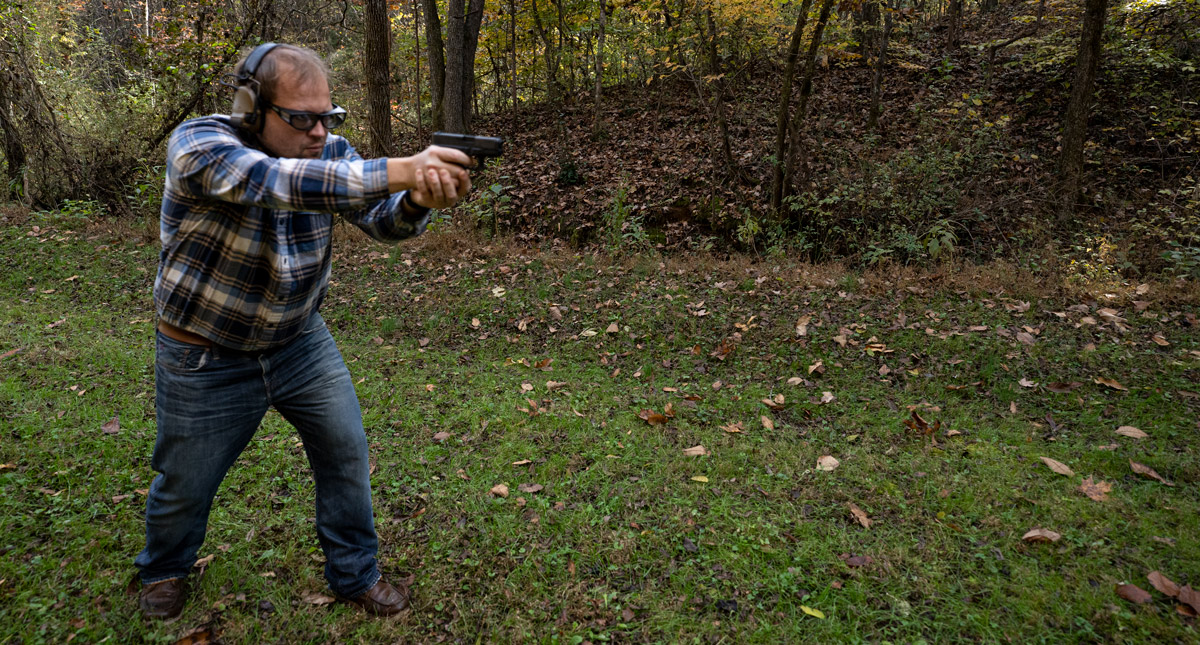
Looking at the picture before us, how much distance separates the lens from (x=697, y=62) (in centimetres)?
1239

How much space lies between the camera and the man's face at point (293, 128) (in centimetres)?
212

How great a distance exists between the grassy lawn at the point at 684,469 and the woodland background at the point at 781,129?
2347 millimetres

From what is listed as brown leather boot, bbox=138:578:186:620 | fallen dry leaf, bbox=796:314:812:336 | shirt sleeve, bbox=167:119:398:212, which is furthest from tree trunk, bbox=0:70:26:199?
fallen dry leaf, bbox=796:314:812:336

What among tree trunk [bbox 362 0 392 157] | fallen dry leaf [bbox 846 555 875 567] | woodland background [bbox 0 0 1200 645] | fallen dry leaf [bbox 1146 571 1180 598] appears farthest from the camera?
tree trunk [bbox 362 0 392 157]

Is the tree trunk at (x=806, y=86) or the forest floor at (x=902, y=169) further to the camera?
the forest floor at (x=902, y=169)

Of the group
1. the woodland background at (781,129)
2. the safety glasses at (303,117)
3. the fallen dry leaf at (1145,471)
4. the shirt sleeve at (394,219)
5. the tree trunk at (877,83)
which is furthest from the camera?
the tree trunk at (877,83)

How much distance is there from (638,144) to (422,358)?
328 inches

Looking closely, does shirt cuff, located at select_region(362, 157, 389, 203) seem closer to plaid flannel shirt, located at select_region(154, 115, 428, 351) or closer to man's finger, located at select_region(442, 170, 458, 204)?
plaid flannel shirt, located at select_region(154, 115, 428, 351)

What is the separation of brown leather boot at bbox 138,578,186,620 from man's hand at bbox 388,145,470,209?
2072 mm

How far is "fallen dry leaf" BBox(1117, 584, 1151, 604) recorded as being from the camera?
9.02 feet

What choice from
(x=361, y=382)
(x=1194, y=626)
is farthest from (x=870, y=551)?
(x=361, y=382)

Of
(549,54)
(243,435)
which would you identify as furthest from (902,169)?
(549,54)

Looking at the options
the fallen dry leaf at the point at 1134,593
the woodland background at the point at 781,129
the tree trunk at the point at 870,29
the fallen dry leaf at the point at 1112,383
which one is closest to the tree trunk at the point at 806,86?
the woodland background at the point at 781,129

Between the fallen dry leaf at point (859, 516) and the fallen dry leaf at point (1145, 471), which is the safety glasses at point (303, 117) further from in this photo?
the fallen dry leaf at point (1145, 471)
